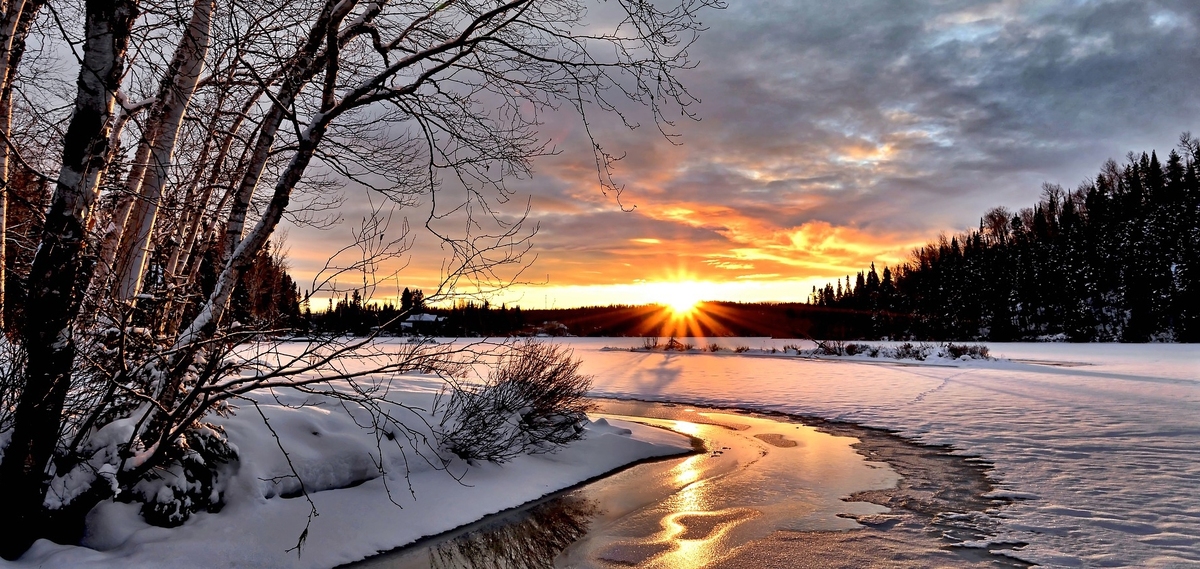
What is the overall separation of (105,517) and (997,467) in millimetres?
10597

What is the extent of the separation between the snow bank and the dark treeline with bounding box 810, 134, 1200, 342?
223 feet

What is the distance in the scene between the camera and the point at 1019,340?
68000 millimetres

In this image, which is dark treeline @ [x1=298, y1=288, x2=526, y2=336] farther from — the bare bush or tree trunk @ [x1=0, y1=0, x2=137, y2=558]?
the bare bush

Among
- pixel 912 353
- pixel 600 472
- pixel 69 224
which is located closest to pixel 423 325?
pixel 69 224

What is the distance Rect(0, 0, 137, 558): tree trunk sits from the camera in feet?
13.5

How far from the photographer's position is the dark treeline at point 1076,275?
58875 millimetres

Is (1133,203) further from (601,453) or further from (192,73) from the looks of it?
(192,73)

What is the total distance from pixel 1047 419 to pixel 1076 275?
67482 mm

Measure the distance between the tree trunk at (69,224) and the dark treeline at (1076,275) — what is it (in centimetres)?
7199

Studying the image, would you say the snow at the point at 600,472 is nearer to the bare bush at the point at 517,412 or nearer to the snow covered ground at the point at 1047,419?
the snow covered ground at the point at 1047,419

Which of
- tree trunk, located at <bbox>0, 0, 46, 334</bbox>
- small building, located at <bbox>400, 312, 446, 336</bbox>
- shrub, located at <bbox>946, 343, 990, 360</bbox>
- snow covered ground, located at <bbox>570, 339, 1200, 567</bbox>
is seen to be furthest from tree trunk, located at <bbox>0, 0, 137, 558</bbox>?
shrub, located at <bbox>946, 343, 990, 360</bbox>

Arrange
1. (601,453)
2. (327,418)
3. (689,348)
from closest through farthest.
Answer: (327,418)
(601,453)
(689,348)

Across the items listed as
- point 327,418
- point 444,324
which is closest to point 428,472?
point 327,418

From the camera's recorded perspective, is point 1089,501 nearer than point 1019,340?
Yes
